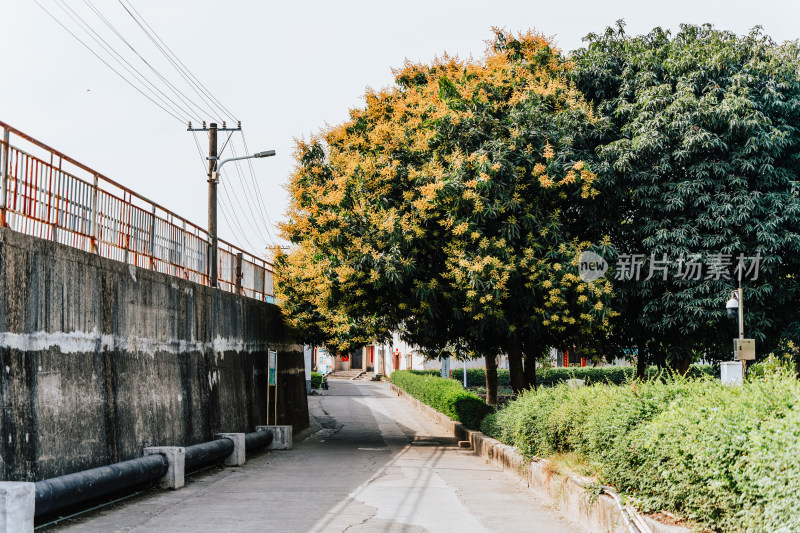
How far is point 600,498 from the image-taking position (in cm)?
877

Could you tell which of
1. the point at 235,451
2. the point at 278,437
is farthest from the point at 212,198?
the point at 235,451

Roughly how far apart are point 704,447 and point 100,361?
8361 millimetres

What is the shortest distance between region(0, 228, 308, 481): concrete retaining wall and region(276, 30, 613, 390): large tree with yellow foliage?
341cm

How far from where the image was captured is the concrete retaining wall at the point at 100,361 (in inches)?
358

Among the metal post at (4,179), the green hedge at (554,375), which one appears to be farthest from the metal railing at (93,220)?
the green hedge at (554,375)

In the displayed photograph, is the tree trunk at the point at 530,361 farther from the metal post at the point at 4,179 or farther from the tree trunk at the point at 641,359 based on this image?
the metal post at the point at 4,179

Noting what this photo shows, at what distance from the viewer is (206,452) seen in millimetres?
14312

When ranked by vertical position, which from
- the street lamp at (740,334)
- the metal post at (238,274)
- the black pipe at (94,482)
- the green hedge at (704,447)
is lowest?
the black pipe at (94,482)

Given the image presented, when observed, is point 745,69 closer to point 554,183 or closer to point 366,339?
point 554,183

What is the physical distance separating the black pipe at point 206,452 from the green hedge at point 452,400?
7934 millimetres

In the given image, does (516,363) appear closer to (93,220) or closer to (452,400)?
(452,400)

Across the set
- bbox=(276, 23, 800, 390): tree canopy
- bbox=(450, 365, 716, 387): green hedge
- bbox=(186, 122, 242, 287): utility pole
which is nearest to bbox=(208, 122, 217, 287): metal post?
bbox=(186, 122, 242, 287): utility pole

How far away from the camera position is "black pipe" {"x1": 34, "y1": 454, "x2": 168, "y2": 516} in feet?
28.7

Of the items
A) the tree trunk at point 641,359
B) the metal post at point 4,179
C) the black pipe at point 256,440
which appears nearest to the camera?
the metal post at point 4,179
